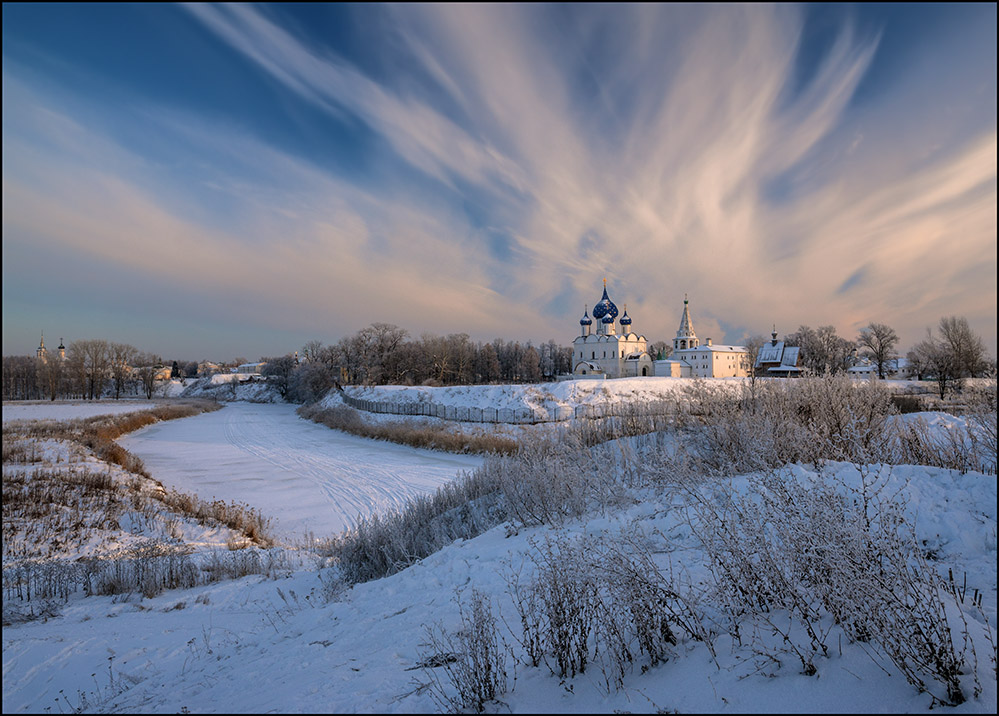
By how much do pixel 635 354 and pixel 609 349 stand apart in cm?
392

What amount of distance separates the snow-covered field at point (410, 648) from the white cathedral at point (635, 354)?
56051 millimetres

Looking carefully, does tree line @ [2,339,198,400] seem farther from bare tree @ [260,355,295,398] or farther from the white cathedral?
the white cathedral

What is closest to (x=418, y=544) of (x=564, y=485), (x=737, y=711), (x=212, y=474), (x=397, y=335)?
(x=564, y=485)

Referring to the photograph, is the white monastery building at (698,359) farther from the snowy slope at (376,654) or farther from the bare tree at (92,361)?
the bare tree at (92,361)

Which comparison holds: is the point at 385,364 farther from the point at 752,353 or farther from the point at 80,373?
the point at 752,353

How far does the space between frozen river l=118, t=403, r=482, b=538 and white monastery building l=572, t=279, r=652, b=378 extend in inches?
1597

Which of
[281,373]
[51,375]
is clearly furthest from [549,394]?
[281,373]

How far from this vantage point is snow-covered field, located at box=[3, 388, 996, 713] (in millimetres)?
2301

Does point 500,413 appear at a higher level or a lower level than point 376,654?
lower

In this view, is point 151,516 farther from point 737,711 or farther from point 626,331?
point 626,331

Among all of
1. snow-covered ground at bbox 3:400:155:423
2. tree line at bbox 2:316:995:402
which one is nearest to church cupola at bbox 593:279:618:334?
tree line at bbox 2:316:995:402

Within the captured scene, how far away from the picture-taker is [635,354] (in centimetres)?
6469

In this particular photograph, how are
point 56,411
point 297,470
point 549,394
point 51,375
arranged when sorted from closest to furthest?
point 297,470 → point 549,394 → point 56,411 → point 51,375

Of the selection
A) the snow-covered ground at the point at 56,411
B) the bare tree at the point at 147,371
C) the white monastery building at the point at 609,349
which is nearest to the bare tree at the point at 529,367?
the white monastery building at the point at 609,349
